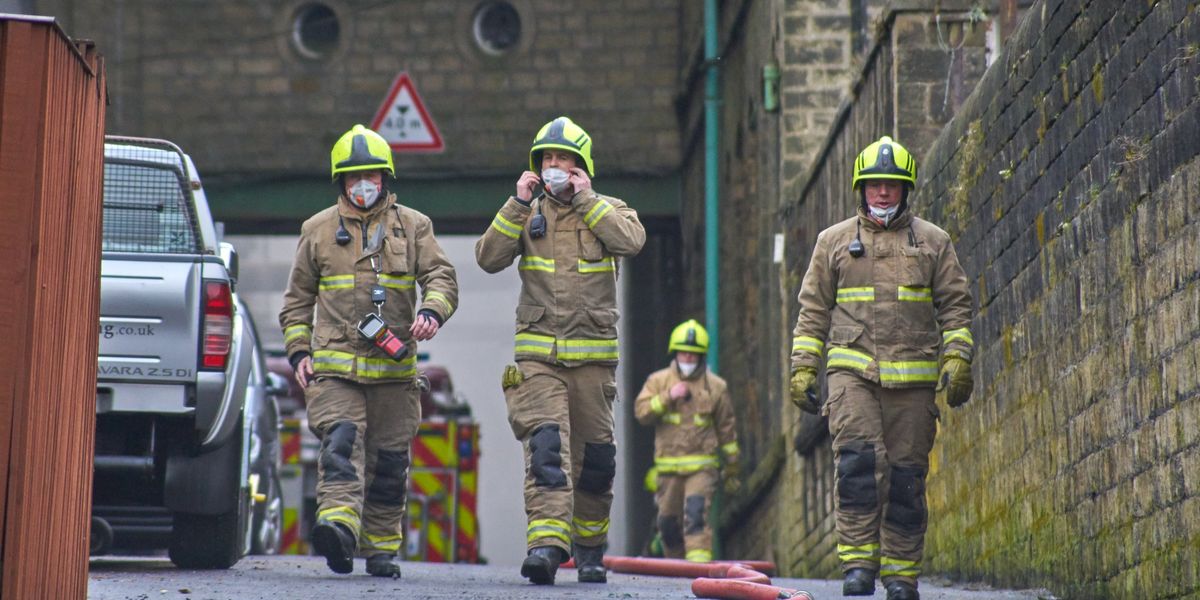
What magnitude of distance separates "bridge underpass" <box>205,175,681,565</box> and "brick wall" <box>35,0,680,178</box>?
0.25 m

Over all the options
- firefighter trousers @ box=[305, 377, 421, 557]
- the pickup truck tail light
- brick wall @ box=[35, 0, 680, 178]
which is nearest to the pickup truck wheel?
firefighter trousers @ box=[305, 377, 421, 557]

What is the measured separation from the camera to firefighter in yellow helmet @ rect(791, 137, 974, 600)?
8008 millimetres

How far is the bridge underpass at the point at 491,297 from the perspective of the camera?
70.9ft

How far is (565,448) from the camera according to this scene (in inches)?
339

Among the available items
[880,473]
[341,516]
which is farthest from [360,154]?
[880,473]

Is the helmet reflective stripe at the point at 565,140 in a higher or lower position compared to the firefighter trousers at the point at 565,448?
higher

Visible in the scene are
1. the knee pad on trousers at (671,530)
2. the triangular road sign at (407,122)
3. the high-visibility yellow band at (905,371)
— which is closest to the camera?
the high-visibility yellow band at (905,371)

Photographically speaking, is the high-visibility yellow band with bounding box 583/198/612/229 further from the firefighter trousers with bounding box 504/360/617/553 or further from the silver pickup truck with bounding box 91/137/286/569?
the silver pickup truck with bounding box 91/137/286/569

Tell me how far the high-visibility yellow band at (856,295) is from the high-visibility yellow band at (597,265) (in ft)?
3.51

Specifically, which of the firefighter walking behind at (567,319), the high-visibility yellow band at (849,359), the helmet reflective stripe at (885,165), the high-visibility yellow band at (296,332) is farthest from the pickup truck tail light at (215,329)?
the helmet reflective stripe at (885,165)

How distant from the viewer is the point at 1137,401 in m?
6.79

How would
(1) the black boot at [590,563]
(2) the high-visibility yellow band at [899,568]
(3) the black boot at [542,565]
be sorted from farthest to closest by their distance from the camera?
(1) the black boot at [590,563], (3) the black boot at [542,565], (2) the high-visibility yellow band at [899,568]

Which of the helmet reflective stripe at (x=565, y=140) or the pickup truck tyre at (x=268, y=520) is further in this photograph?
the pickup truck tyre at (x=268, y=520)

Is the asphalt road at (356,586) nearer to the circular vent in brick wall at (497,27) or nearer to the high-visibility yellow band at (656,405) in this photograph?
the high-visibility yellow band at (656,405)
